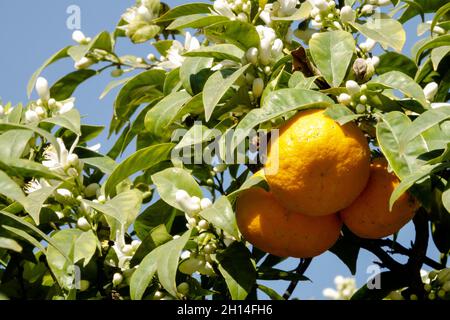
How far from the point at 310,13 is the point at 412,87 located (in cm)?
33

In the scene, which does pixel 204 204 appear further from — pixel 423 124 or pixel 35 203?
pixel 423 124

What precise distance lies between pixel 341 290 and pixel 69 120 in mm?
992

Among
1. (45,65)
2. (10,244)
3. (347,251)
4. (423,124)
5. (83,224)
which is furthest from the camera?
(45,65)

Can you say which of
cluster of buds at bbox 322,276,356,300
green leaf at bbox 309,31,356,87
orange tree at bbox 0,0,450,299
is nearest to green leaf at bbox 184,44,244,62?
orange tree at bbox 0,0,450,299

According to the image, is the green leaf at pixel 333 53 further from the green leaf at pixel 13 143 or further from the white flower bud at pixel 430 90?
the green leaf at pixel 13 143

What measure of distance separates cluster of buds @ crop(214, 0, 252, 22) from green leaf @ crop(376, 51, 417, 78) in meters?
0.27

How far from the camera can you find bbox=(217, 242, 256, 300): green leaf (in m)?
1.46

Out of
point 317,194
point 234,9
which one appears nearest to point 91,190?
point 234,9

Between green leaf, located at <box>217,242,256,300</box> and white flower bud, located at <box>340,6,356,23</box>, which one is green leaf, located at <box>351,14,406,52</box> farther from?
green leaf, located at <box>217,242,256,300</box>

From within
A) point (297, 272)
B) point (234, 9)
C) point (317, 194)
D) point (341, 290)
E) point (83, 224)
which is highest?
point (234, 9)

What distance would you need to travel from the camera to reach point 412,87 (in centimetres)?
137

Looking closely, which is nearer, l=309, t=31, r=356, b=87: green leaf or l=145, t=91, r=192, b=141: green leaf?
l=309, t=31, r=356, b=87: green leaf

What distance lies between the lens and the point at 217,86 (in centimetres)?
146
